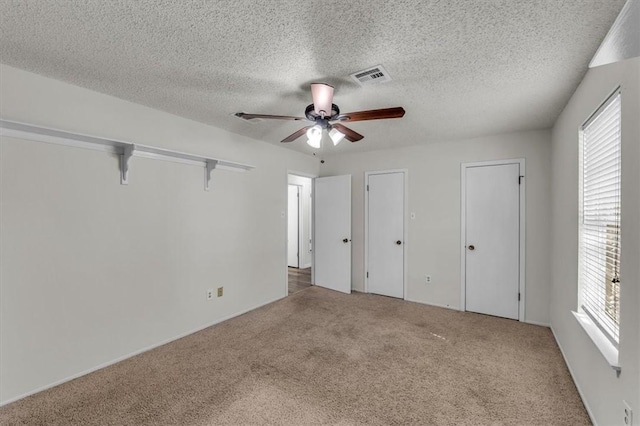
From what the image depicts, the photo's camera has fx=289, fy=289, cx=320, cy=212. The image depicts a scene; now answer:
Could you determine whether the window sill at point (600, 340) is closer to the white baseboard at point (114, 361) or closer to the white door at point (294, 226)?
the white baseboard at point (114, 361)

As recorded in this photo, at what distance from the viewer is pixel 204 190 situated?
330cm

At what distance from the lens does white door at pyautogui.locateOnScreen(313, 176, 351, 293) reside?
4.71 metres

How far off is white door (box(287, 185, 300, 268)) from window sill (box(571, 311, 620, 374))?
510 centimetres

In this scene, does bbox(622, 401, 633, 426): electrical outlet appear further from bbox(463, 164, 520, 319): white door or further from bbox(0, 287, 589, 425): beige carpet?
bbox(463, 164, 520, 319): white door

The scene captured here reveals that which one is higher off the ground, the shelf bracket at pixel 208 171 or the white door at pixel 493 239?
the shelf bracket at pixel 208 171

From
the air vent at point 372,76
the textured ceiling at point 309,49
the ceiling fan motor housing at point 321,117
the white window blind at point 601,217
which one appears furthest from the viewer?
the ceiling fan motor housing at point 321,117

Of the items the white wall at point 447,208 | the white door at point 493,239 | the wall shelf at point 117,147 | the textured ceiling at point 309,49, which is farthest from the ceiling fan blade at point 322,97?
the white door at point 493,239

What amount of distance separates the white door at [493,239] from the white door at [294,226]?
3705mm

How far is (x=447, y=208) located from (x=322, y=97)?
107 inches

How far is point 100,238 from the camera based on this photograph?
2.44 meters

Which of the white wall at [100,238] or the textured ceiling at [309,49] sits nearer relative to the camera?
the textured ceiling at [309,49]

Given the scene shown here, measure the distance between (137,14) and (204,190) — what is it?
199 cm

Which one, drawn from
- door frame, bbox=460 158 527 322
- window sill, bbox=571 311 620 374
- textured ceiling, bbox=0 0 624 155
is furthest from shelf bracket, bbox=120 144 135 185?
door frame, bbox=460 158 527 322

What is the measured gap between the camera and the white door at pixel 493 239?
359cm
